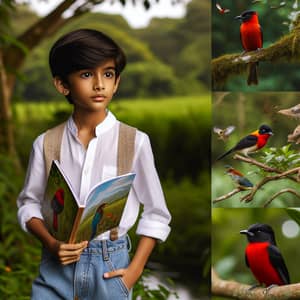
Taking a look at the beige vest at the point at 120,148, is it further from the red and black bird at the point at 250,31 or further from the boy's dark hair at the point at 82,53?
the red and black bird at the point at 250,31

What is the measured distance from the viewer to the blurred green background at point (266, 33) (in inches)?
84.4

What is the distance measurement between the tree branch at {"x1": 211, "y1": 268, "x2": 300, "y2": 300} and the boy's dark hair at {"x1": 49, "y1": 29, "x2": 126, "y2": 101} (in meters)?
0.75

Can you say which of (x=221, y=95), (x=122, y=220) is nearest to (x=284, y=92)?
(x=221, y=95)

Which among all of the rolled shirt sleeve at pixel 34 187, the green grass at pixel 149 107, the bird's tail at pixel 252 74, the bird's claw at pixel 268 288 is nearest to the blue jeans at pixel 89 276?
the rolled shirt sleeve at pixel 34 187

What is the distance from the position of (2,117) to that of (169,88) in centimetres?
375

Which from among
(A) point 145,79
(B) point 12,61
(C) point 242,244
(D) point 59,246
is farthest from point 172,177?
(D) point 59,246

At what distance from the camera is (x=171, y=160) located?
272 inches

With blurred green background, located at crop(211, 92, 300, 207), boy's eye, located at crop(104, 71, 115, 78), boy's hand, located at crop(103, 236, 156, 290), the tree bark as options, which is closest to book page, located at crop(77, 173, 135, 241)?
boy's hand, located at crop(103, 236, 156, 290)

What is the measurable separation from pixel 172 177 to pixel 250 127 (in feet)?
15.4

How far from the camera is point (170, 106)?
7.30 metres

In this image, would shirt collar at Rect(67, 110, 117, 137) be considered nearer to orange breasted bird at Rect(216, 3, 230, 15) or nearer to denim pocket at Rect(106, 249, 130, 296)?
denim pocket at Rect(106, 249, 130, 296)

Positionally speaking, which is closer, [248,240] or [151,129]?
[248,240]

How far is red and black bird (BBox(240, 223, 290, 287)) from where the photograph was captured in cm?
215

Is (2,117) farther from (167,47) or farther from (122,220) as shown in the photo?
(167,47)
